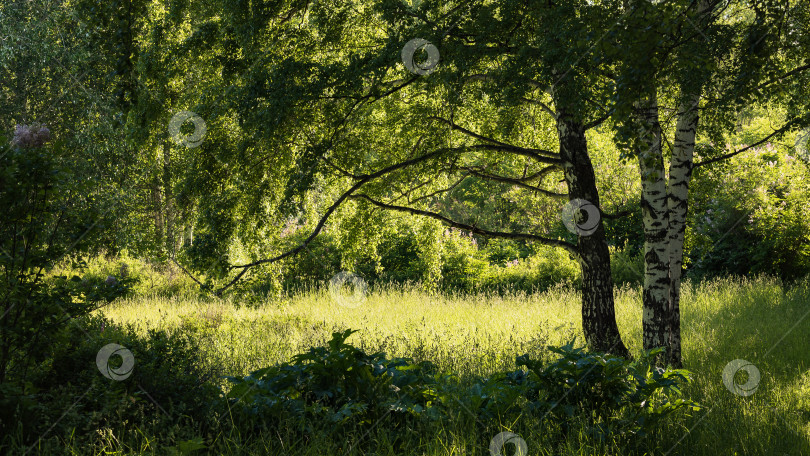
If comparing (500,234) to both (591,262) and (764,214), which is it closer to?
(591,262)

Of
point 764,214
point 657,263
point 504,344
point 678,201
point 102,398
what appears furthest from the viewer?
point 764,214

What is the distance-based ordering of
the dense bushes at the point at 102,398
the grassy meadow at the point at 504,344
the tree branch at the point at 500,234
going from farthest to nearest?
1. the tree branch at the point at 500,234
2. the grassy meadow at the point at 504,344
3. the dense bushes at the point at 102,398

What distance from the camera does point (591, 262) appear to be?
6.20m

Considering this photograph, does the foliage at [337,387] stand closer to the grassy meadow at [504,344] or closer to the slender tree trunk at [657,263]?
the grassy meadow at [504,344]

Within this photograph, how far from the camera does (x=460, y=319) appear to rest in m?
9.62

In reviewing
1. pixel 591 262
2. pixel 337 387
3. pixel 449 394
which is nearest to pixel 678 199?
pixel 591 262

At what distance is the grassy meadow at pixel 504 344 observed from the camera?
3.53m

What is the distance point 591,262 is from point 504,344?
1.90 metres

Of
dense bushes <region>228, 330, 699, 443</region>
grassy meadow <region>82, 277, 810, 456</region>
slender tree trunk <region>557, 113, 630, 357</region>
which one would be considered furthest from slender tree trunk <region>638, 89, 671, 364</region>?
dense bushes <region>228, 330, 699, 443</region>

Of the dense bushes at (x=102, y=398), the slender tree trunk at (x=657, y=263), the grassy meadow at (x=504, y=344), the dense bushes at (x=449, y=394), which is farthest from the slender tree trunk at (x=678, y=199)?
the dense bushes at (x=102, y=398)

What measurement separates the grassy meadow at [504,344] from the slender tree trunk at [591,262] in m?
0.84

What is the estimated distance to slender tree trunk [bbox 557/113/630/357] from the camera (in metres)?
6.19

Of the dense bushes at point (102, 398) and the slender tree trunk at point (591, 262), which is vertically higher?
the slender tree trunk at point (591, 262)

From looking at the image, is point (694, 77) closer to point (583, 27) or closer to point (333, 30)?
point (583, 27)
